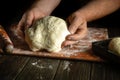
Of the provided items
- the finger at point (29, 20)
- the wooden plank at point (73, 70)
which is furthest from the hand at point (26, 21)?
the wooden plank at point (73, 70)

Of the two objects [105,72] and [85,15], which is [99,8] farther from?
[105,72]

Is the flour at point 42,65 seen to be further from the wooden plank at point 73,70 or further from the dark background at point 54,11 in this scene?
the dark background at point 54,11

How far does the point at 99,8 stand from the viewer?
134cm

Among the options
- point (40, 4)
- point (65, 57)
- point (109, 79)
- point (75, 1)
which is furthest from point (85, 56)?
point (75, 1)

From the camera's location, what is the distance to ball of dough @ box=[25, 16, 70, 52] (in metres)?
1.03

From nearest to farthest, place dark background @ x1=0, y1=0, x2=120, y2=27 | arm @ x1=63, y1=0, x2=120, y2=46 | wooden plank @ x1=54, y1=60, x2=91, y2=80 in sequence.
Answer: wooden plank @ x1=54, y1=60, x2=91, y2=80 → arm @ x1=63, y1=0, x2=120, y2=46 → dark background @ x1=0, y1=0, x2=120, y2=27

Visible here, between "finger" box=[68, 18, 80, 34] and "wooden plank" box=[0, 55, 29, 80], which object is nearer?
"wooden plank" box=[0, 55, 29, 80]

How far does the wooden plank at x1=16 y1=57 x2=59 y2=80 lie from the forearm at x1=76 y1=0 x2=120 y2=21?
0.46m

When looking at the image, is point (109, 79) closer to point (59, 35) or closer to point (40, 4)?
point (59, 35)

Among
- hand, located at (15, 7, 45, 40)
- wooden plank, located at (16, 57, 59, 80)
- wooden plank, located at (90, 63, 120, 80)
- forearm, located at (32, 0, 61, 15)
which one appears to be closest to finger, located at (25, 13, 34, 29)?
hand, located at (15, 7, 45, 40)

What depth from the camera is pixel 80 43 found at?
1.11 metres

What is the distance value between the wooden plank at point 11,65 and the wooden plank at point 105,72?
0.90 feet

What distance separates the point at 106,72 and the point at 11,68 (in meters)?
0.35

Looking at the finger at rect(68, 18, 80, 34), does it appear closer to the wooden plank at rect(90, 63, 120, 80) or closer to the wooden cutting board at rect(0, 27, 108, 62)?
the wooden cutting board at rect(0, 27, 108, 62)
